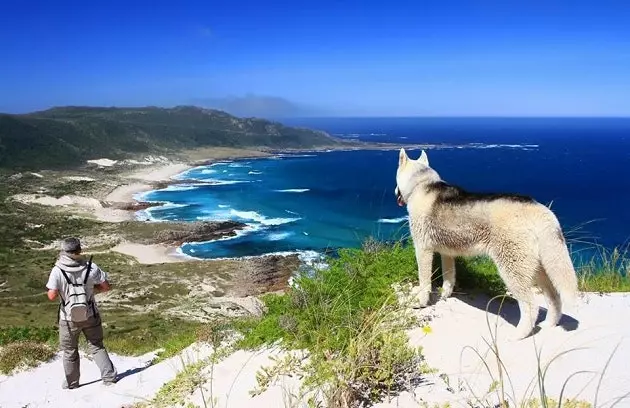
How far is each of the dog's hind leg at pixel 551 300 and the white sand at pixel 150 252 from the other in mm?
42411

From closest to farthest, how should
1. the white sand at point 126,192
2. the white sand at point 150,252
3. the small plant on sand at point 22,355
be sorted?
the small plant on sand at point 22,355
the white sand at point 150,252
the white sand at point 126,192

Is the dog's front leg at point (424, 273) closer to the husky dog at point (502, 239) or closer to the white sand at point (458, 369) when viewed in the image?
the husky dog at point (502, 239)

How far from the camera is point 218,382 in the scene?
5.26 metres

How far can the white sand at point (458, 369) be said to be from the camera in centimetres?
405

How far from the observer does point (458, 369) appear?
4523mm

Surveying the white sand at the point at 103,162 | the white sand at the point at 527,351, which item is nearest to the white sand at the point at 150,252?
the white sand at the point at 527,351

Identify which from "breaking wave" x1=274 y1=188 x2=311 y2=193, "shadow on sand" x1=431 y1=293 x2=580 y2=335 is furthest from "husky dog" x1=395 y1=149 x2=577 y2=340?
"breaking wave" x1=274 y1=188 x2=311 y2=193

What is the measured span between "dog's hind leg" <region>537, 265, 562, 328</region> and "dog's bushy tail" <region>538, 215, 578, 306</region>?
36 cm

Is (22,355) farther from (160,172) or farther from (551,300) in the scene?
(160,172)

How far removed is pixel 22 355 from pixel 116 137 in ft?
453

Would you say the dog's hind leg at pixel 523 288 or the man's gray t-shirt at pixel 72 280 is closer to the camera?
the dog's hind leg at pixel 523 288

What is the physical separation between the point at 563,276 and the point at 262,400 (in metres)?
3.25

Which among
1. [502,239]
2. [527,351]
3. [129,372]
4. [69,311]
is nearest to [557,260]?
[502,239]

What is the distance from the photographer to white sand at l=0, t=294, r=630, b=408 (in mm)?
4051
